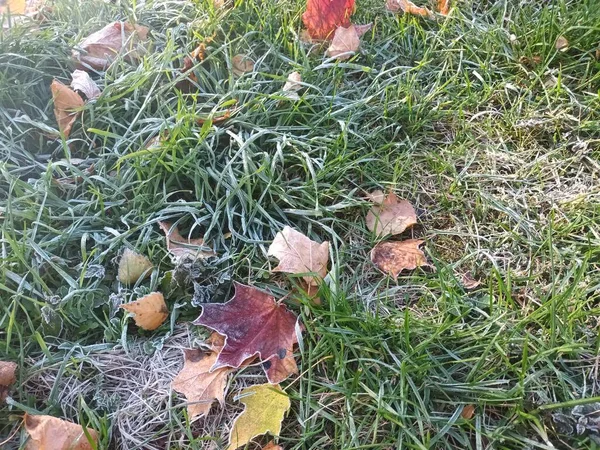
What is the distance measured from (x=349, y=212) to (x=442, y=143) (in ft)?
1.48

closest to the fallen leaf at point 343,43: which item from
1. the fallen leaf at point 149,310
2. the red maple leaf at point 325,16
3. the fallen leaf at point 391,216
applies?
the red maple leaf at point 325,16

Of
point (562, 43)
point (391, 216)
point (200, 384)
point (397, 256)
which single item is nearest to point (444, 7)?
point (562, 43)

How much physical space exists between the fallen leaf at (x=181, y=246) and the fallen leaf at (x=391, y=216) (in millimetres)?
500

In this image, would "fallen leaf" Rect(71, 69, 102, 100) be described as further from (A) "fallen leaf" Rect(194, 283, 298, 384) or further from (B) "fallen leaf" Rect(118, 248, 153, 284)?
(A) "fallen leaf" Rect(194, 283, 298, 384)

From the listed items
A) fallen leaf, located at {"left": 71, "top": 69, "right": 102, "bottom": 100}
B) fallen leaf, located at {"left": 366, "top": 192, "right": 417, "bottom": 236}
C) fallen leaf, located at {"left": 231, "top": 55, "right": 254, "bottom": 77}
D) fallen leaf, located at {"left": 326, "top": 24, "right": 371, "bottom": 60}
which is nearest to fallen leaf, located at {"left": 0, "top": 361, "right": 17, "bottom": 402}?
fallen leaf, located at {"left": 71, "top": 69, "right": 102, "bottom": 100}

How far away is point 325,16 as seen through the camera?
6.87 ft

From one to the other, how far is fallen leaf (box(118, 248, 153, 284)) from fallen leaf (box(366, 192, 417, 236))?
69cm

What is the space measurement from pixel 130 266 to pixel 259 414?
0.56 m

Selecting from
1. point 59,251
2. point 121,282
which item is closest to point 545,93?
point 121,282

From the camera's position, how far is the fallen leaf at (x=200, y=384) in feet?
4.49

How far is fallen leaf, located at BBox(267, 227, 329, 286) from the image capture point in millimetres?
1537

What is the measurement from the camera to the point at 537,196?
5.76ft

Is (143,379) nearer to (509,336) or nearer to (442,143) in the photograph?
(509,336)

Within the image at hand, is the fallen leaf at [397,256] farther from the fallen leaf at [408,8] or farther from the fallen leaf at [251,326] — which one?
the fallen leaf at [408,8]
